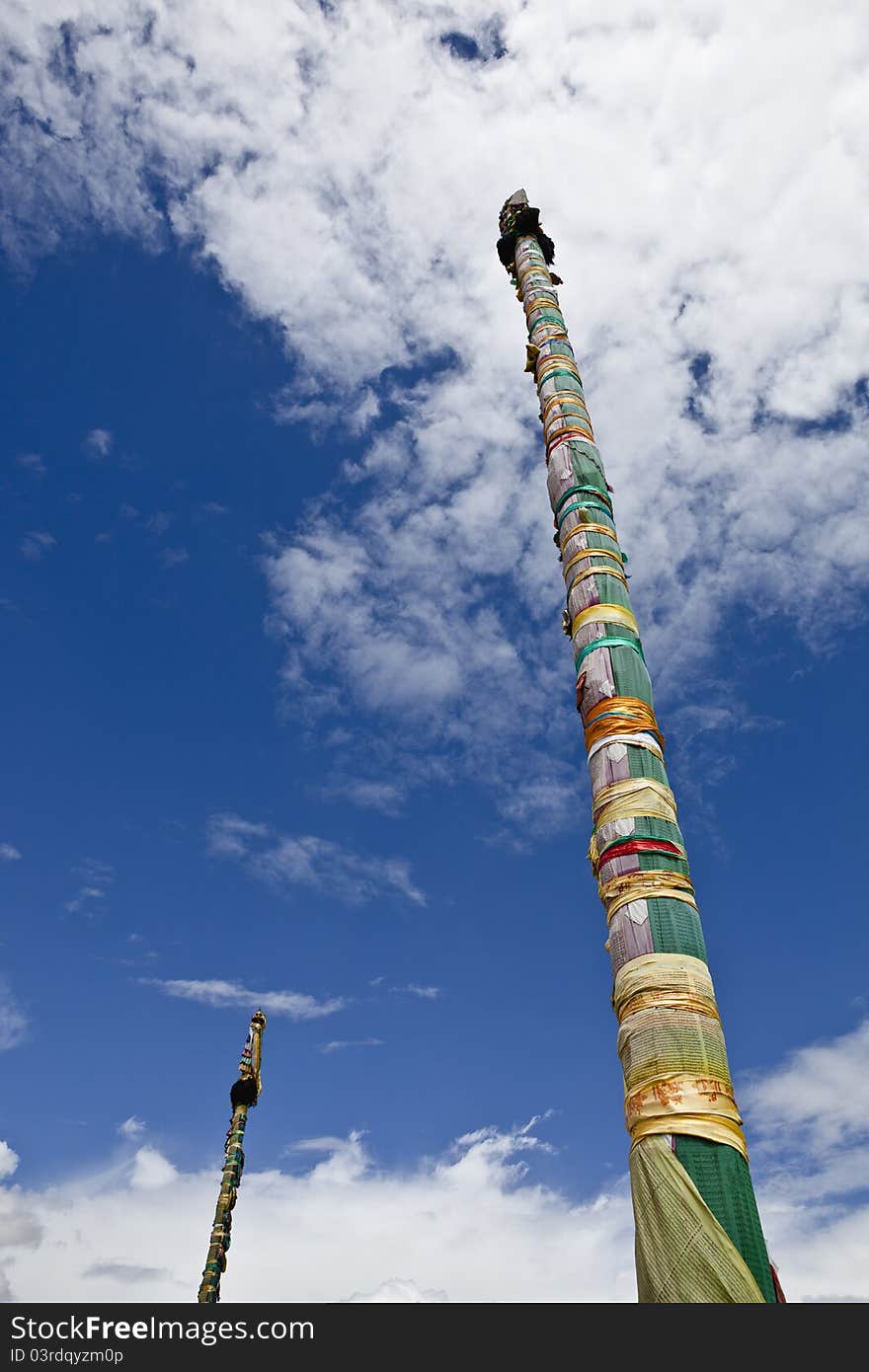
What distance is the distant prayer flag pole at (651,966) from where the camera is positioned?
3621mm

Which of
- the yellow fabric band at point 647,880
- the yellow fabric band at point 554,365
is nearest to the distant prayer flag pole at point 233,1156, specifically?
the yellow fabric band at point 647,880

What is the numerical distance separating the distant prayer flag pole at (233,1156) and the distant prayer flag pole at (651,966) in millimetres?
17659

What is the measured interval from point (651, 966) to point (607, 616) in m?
2.67

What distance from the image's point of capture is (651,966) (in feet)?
14.7

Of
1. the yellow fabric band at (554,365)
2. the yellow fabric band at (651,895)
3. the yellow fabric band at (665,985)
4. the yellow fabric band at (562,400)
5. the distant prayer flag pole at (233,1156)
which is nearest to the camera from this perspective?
the yellow fabric band at (665,985)

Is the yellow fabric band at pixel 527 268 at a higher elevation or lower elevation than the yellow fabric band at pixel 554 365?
higher

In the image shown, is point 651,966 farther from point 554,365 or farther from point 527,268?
point 527,268

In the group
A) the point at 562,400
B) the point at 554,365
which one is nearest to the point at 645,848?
the point at 562,400

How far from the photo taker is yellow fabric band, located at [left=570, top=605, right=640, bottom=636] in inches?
246

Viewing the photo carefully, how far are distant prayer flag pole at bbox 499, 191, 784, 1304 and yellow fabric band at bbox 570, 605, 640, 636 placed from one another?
1cm

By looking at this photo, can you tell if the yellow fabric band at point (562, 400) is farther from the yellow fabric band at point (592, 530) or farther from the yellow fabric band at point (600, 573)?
the yellow fabric band at point (600, 573)

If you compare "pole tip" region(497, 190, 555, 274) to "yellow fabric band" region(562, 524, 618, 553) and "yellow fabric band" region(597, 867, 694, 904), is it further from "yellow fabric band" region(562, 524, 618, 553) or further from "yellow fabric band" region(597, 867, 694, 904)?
"yellow fabric band" region(597, 867, 694, 904)
